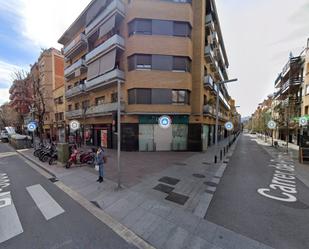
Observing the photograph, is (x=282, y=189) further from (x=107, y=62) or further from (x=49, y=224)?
(x=107, y=62)

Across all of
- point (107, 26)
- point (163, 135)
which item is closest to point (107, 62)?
point (107, 26)

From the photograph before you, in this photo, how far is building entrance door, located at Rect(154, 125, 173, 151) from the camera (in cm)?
1655

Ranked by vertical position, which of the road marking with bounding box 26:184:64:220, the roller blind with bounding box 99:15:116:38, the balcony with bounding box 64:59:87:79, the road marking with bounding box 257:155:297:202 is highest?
the roller blind with bounding box 99:15:116:38

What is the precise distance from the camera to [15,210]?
4.90 metres

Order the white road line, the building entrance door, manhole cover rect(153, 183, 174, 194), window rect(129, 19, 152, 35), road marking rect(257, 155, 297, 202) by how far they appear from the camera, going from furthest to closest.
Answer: the building entrance door
window rect(129, 19, 152, 35)
manhole cover rect(153, 183, 174, 194)
road marking rect(257, 155, 297, 202)
the white road line

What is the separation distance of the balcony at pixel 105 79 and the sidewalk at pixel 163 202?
32.4 feet

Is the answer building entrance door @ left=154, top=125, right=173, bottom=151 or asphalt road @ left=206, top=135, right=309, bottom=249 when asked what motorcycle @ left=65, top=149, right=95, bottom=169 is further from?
asphalt road @ left=206, top=135, right=309, bottom=249

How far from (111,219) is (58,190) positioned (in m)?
3.40

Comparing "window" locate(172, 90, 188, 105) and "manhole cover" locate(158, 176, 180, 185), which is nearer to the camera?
"manhole cover" locate(158, 176, 180, 185)

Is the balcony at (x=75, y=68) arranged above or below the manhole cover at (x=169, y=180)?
above

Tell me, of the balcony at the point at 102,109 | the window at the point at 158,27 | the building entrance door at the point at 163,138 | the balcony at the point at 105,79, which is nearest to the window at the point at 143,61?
the balcony at the point at 105,79

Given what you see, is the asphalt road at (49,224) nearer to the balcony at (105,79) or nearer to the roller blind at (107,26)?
the balcony at (105,79)

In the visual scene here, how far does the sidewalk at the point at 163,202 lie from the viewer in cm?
368

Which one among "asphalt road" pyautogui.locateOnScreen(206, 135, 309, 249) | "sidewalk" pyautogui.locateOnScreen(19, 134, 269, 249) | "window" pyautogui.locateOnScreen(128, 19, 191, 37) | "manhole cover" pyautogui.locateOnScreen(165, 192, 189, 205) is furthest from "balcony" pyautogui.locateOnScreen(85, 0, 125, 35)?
"asphalt road" pyautogui.locateOnScreen(206, 135, 309, 249)
